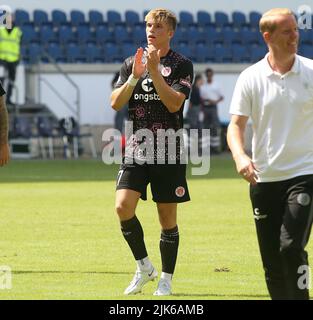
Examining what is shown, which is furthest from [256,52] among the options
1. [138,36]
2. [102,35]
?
[102,35]

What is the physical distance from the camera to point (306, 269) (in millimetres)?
7918

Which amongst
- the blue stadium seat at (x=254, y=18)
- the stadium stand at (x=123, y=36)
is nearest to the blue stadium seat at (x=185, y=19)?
the stadium stand at (x=123, y=36)

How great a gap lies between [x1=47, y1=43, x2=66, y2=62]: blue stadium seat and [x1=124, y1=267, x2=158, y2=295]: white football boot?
26759mm

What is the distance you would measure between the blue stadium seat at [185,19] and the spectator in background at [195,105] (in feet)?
15.5

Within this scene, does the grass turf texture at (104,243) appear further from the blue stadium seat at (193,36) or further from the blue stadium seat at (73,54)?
the blue stadium seat at (193,36)

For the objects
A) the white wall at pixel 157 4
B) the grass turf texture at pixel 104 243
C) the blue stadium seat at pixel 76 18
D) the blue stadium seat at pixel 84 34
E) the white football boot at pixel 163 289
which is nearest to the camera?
the white football boot at pixel 163 289

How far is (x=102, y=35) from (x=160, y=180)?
27.9 metres

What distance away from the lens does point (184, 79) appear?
384 inches

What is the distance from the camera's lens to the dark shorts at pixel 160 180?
979 centimetres

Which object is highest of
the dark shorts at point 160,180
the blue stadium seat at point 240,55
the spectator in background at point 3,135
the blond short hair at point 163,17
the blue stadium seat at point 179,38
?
the blond short hair at point 163,17

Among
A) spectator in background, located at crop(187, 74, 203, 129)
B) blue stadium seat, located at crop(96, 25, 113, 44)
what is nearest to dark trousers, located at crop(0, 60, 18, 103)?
spectator in background, located at crop(187, 74, 203, 129)

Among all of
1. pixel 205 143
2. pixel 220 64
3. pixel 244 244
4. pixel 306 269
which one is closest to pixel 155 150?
pixel 306 269

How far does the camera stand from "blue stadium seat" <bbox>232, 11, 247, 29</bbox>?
38875 millimetres

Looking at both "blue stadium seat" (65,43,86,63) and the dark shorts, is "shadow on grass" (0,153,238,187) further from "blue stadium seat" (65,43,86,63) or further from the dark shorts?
the dark shorts
